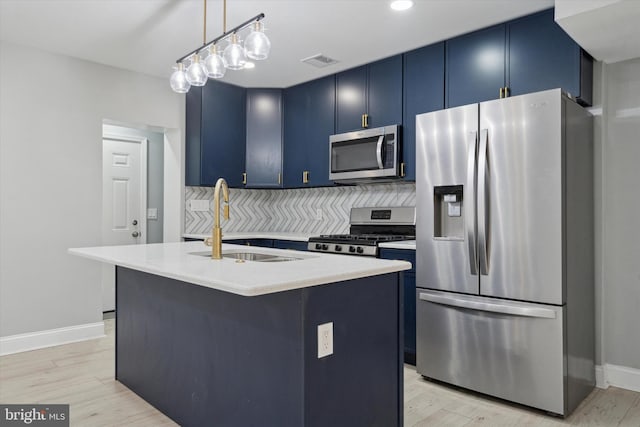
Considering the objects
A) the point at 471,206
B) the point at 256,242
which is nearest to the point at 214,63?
the point at 471,206

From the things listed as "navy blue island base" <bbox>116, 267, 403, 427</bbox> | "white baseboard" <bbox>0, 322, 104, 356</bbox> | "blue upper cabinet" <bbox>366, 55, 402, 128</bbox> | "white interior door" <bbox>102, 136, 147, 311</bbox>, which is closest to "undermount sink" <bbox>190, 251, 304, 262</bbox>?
"navy blue island base" <bbox>116, 267, 403, 427</bbox>

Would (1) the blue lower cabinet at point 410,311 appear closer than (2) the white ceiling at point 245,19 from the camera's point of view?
No

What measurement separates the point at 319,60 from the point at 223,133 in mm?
1325

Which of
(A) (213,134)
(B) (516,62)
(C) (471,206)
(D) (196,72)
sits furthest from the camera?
(A) (213,134)

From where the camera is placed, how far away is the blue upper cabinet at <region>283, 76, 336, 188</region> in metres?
4.31

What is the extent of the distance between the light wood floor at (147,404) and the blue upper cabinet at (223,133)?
2068 millimetres

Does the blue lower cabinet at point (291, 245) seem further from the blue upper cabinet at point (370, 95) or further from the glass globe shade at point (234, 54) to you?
the glass globe shade at point (234, 54)

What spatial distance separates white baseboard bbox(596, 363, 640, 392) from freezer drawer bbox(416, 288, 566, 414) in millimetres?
721

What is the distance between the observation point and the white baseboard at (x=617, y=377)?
283 centimetres

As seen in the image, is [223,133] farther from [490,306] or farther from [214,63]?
[490,306]

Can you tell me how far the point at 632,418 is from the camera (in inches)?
96.0

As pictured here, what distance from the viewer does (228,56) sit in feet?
7.68

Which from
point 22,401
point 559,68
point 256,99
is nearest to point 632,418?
point 559,68

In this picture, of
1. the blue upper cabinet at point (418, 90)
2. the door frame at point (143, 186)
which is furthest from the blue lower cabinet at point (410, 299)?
the door frame at point (143, 186)
